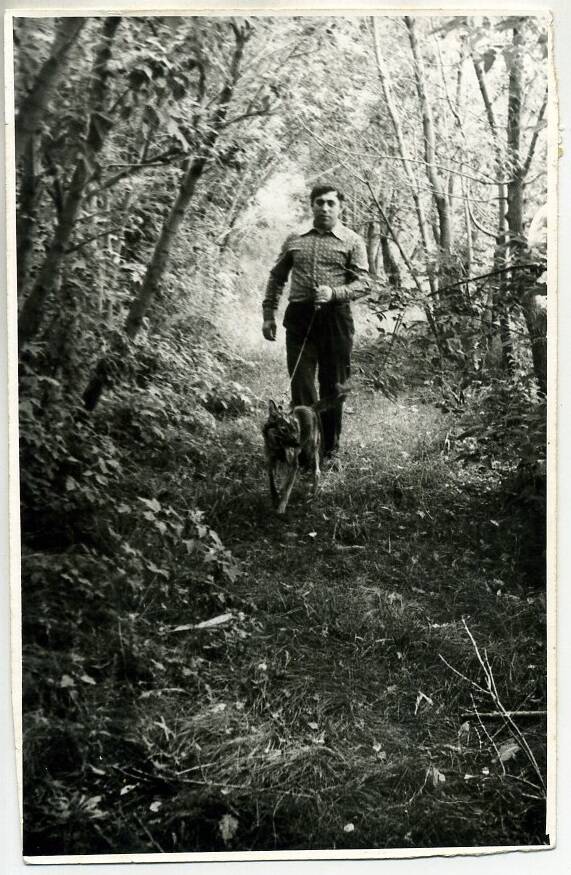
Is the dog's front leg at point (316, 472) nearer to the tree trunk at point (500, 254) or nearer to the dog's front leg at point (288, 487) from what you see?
the dog's front leg at point (288, 487)

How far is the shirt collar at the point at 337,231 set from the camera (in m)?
4.00

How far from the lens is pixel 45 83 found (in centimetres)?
387

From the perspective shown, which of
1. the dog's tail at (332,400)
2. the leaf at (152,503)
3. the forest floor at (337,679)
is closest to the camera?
the forest floor at (337,679)

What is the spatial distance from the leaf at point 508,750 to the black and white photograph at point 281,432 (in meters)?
0.01

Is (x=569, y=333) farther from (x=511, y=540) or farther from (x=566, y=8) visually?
(x=566, y=8)

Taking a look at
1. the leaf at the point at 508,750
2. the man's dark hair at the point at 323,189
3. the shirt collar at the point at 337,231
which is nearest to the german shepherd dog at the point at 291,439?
the shirt collar at the point at 337,231

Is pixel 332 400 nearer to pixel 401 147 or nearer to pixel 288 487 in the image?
pixel 288 487

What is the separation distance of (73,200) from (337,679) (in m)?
2.99

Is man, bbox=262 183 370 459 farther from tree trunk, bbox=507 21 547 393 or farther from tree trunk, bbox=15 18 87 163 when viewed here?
tree trunk, bbox=15 18 87 163

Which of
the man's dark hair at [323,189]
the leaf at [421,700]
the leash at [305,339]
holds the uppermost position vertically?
the man's dark hair at [323,189]

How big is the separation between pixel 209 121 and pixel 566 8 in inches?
82.5

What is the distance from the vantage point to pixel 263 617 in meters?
3.98

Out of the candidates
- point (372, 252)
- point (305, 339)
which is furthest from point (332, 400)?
point (372, 252)

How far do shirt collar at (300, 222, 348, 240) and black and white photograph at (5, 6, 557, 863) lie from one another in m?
0.03
